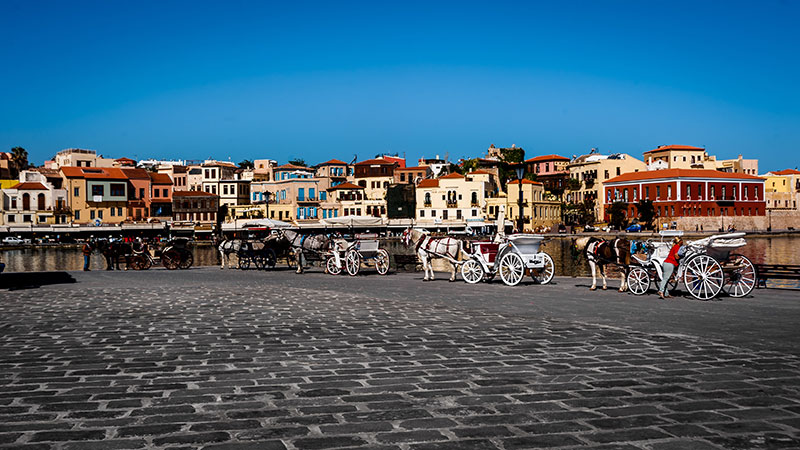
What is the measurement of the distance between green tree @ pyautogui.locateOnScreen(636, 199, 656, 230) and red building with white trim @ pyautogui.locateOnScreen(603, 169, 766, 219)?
1825 mm

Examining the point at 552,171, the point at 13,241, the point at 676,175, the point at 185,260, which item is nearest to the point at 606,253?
the point at 185,260

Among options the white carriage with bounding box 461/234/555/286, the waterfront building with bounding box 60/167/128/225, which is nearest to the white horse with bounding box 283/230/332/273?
the white carriage with bounding box 461/234/555/286

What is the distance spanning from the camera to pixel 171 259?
30234 mm

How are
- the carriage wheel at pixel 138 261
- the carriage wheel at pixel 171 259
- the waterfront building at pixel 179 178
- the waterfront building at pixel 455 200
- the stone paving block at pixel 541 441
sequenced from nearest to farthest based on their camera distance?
the stone paving block at pixel 541 441
the carriage wheel at pixel 171 259
the carriage wheel at pixel 138 261
the waterfront building at pixel 455 200
the waterfront building at pixel 179 178

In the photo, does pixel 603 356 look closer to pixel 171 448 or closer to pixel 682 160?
pixel 171 448

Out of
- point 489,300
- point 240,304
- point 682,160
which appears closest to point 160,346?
point 240,304

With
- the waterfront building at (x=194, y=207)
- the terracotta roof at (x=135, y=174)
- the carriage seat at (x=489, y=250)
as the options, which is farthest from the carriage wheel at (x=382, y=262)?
the terracotta roof at (x=135, y=174)

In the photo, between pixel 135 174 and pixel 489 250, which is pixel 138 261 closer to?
pixel 489 250

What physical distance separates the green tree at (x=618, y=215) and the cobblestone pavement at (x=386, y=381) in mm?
94479

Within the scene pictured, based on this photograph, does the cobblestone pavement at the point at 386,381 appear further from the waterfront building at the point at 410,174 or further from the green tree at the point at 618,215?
the waterfront building at the point at 410,174

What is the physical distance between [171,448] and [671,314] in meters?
9.54

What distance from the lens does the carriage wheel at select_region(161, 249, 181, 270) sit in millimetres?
30219

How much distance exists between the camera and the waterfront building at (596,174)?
378 ft

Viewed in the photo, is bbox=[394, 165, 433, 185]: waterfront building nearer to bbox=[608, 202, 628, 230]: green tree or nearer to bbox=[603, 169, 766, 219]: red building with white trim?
bbox=[603, 169, 766, 219]: red building with white trim
